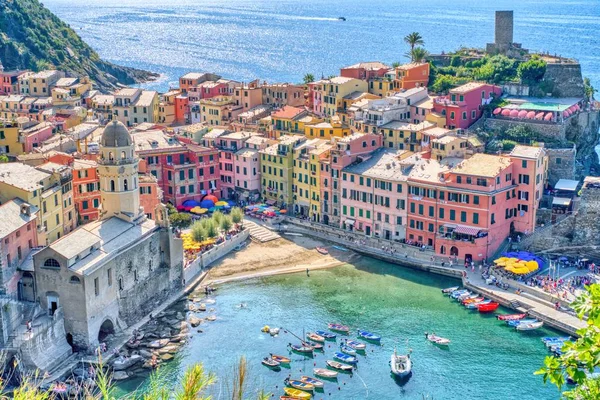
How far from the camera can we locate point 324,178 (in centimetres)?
8825

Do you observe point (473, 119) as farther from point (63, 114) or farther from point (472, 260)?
point (63, 114)

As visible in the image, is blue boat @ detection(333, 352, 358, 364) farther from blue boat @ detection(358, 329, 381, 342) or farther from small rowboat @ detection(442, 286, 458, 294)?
small rowboat @ detection(442, 286, 458, 294)

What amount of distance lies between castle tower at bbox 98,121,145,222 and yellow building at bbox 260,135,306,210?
84.4ft

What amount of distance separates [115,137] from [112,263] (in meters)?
10.5

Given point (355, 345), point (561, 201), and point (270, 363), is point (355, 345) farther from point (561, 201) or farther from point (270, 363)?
point (561, 201)

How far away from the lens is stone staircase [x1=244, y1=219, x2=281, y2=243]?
84.8 meters

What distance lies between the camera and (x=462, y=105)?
92.5 m

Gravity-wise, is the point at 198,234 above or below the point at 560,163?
below

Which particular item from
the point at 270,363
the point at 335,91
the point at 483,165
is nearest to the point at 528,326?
the point at 483,165

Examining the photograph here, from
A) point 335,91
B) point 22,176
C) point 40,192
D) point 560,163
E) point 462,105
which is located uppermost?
point 335,91

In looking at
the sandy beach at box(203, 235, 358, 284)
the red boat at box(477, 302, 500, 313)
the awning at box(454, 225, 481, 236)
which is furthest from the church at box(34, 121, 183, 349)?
the awning at box(454, 225, 481, 236)

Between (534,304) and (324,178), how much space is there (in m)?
27.1

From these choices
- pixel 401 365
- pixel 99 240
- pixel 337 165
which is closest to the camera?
pixel 401 365

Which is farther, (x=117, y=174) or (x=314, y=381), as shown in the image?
(x=117, y=174)
